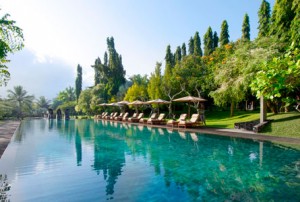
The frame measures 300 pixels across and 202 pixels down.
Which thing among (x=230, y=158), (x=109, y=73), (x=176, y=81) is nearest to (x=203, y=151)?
(x=230, y=158)

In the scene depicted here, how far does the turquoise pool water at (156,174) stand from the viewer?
4.71 m

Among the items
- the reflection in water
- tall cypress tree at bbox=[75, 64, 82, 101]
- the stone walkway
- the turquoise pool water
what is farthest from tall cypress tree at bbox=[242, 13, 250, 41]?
tall cypress tree at bbox=[75, 64, 82, 101]

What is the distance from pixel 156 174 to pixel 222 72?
15222mm

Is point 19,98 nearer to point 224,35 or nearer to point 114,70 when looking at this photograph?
point 114,70

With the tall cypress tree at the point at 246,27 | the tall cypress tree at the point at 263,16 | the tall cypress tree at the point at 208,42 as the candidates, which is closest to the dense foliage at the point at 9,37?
the tall cypress tree at the point at 263,16

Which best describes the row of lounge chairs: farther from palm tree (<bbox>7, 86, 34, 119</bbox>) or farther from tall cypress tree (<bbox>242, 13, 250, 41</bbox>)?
palm tree (<bbox>7, 86, 34, 119</bbox>)

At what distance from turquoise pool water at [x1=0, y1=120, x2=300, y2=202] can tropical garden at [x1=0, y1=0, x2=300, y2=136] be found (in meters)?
2.02

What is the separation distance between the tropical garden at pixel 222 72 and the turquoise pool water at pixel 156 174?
2.02 meters

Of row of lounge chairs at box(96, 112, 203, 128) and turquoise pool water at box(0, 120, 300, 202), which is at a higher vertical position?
row of lounge chairs at box(96, 112, 203, 128)

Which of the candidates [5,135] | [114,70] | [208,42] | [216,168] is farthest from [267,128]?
[114,70]

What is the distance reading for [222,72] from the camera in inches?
765

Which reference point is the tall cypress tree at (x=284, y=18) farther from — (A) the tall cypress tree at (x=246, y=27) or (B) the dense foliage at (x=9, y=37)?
(B) the dense foliage at (x=9, y=37)

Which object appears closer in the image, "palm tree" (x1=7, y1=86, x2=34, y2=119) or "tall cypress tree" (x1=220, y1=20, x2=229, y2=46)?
"tall cypress tree" (x1=220, y1=20, x2=229, y2=46)

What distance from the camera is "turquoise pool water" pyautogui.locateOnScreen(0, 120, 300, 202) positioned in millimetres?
4707
